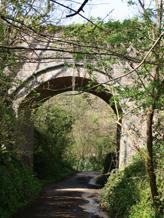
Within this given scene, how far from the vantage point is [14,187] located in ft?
41.3

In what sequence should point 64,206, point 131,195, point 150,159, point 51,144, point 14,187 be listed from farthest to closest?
1. point 51,144
2. point 64,206
3. point 14,187
4. point 131,195
5. point 150,159

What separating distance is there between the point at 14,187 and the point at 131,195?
11.3 feet

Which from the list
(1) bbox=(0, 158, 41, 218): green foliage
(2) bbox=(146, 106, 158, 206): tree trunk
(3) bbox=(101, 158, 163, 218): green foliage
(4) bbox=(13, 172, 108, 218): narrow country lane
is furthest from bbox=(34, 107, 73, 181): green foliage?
(2) bbox=(146, 106, 158, 206): tree trunk

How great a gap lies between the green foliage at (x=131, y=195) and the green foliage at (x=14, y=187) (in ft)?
7.58

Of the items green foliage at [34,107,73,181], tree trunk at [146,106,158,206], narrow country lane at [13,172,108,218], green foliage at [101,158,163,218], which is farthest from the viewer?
green foliage at [34,107,73,181]

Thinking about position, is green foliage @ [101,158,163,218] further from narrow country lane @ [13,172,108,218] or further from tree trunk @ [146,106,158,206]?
narrow country lane @ [13,172,108,218]

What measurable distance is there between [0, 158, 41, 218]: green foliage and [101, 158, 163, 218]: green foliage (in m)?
2.31

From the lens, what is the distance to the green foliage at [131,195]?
9414mm

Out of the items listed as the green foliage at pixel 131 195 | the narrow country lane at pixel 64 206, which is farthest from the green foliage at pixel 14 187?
the green foliage at pixel 131 195

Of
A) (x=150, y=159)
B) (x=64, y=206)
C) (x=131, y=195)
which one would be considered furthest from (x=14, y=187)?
(x=150, y=159)

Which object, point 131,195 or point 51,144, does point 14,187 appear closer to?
point 131,195

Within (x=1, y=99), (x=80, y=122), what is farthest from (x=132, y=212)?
(x=80, y=122)

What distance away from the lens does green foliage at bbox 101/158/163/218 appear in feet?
30.9

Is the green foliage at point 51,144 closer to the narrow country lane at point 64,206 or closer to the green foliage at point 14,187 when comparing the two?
the narrow country lane at point 64,206
